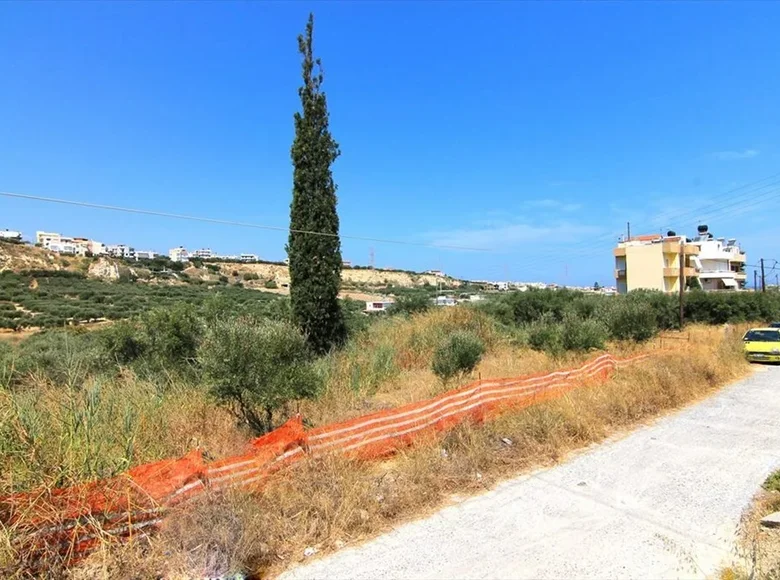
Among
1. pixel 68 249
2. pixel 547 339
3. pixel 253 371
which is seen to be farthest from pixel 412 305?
pixel 68 249

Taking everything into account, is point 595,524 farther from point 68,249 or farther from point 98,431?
point 68,249

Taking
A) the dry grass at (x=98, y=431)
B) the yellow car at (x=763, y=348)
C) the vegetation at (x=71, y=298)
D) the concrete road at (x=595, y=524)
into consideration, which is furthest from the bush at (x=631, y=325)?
the vegetation at (x=71, y=298)

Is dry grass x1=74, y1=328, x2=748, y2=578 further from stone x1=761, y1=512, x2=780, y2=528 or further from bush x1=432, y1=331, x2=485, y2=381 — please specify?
bush x1=432, y1=331, x2=485, y2=381

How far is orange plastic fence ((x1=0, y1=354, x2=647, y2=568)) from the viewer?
3.51 meters

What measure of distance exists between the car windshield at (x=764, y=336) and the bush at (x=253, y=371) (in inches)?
783

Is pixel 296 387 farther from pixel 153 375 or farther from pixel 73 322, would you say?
pixel 73 322

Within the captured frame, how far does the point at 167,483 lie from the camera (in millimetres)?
4086

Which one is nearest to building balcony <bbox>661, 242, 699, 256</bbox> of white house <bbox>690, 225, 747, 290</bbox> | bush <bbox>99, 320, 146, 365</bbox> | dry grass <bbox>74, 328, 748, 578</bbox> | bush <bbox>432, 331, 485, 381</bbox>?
white house <bbox>690, 225, 747, 290</bbox>

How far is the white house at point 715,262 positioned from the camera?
77875mm

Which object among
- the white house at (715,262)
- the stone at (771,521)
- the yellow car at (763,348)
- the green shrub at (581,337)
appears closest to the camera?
the stone at (771,521)

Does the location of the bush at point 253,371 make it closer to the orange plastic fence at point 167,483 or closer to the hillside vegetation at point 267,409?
the hillside vegetation at point 267,409

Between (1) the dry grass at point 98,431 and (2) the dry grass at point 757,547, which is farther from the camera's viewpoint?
(1) the dry grass at point 98,431

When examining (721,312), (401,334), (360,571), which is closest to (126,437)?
(360,571)

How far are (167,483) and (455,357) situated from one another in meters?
6.93
